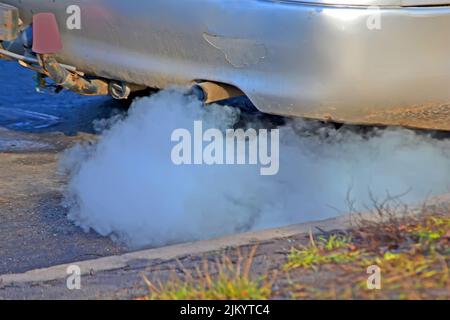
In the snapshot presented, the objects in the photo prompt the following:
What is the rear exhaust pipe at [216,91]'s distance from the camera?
5.01 m

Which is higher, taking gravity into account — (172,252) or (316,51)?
(316,51)

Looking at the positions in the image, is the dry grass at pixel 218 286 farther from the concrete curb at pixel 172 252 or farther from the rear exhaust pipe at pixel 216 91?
the rear exhaust pipe at pixel 216 91

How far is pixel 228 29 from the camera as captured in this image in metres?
4.75

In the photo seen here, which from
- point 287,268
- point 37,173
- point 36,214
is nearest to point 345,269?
point 287,268

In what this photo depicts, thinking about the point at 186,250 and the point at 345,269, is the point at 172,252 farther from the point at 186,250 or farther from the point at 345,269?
the point at 345,269

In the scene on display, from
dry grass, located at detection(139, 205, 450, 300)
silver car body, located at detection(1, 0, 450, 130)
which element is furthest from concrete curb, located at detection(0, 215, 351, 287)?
silver car body, located at detection(1, 0, 450, 130)

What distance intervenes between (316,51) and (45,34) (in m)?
1.71

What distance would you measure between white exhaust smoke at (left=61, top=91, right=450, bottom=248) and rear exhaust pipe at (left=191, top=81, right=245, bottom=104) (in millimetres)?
136

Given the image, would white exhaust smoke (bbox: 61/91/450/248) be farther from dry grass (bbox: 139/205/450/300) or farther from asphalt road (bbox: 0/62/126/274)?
dry grass (bbox: 139/205/450/300)

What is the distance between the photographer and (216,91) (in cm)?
502

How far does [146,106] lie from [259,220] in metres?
1.12

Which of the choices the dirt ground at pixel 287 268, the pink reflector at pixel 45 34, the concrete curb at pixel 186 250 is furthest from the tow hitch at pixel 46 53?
the dirt ground at pixel 287 268

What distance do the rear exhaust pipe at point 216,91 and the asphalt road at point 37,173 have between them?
91 cm

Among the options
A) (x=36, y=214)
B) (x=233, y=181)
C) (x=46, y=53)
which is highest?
(x=46, y=53)
